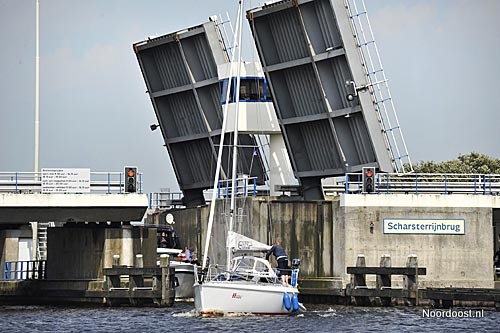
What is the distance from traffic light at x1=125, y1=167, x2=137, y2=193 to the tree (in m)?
39.1

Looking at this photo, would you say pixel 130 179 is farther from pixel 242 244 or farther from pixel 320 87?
pixel 320 87

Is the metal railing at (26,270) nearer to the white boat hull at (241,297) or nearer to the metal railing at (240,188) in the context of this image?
the metal railing at (240,188)

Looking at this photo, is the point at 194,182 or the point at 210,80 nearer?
the point at 210,80

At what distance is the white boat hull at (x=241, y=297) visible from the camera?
41.8 meters

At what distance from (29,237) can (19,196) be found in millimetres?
21569

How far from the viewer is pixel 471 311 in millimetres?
44344

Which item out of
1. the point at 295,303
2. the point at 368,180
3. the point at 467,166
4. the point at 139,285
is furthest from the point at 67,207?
the point at 467,166

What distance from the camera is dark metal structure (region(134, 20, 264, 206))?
58625 mm

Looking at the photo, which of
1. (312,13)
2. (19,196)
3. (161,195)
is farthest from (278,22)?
(161,195)

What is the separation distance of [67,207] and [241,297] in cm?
942

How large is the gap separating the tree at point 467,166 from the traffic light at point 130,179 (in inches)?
1538

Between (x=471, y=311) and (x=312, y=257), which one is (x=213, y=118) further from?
(x=471, y=311)

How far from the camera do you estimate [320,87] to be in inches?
2009

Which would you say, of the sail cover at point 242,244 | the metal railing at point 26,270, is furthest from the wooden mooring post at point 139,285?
the metal railing at point 26,270
